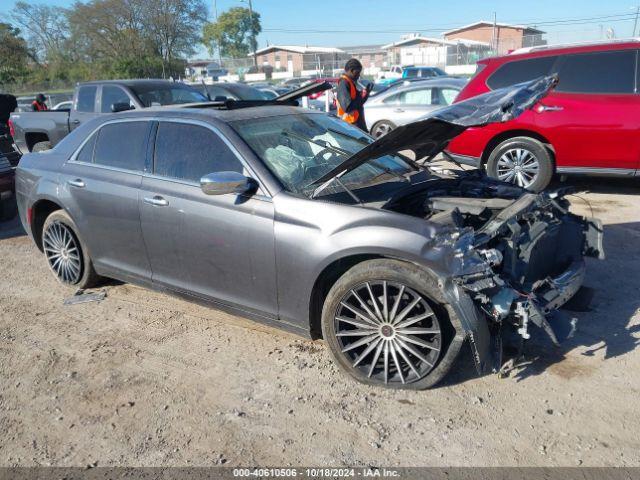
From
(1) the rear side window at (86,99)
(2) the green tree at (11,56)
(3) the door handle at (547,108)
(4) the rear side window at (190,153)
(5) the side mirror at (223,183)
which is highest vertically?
(2) the green tree at (11,56)

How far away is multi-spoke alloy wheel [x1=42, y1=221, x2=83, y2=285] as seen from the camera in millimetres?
4805

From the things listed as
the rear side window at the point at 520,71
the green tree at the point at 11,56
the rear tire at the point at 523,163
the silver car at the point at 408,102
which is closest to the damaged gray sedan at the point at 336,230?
the rear tire at the point at 523,163

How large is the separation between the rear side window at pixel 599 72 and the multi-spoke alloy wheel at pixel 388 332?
5.09 m

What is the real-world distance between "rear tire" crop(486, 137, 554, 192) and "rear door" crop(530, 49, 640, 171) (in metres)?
0.17

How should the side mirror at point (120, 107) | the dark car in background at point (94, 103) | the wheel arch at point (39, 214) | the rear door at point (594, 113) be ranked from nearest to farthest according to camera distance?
the wheel arch at point (39, 214), the rear door at point (594, 113), the side mirror at point (120, 107), the dark car in background at point (94, 103)

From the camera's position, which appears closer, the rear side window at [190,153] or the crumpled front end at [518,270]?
the crumpled front end at [518,270]

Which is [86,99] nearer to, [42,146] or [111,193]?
[42,146]

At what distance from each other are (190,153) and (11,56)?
44380 millimetres

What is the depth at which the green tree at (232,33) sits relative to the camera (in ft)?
262

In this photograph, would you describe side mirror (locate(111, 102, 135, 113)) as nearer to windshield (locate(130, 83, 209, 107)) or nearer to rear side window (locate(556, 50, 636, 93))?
windshield (locate(130, 83, 209, 107))

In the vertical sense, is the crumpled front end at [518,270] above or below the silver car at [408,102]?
below

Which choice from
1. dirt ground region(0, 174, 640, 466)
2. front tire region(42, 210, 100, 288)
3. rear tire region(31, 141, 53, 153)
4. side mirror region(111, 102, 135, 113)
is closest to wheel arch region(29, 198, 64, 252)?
front tire region(42, 210, 100, 288)

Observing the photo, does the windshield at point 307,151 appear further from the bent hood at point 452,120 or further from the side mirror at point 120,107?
the side mirror at point 120,107

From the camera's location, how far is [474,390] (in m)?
3.18
